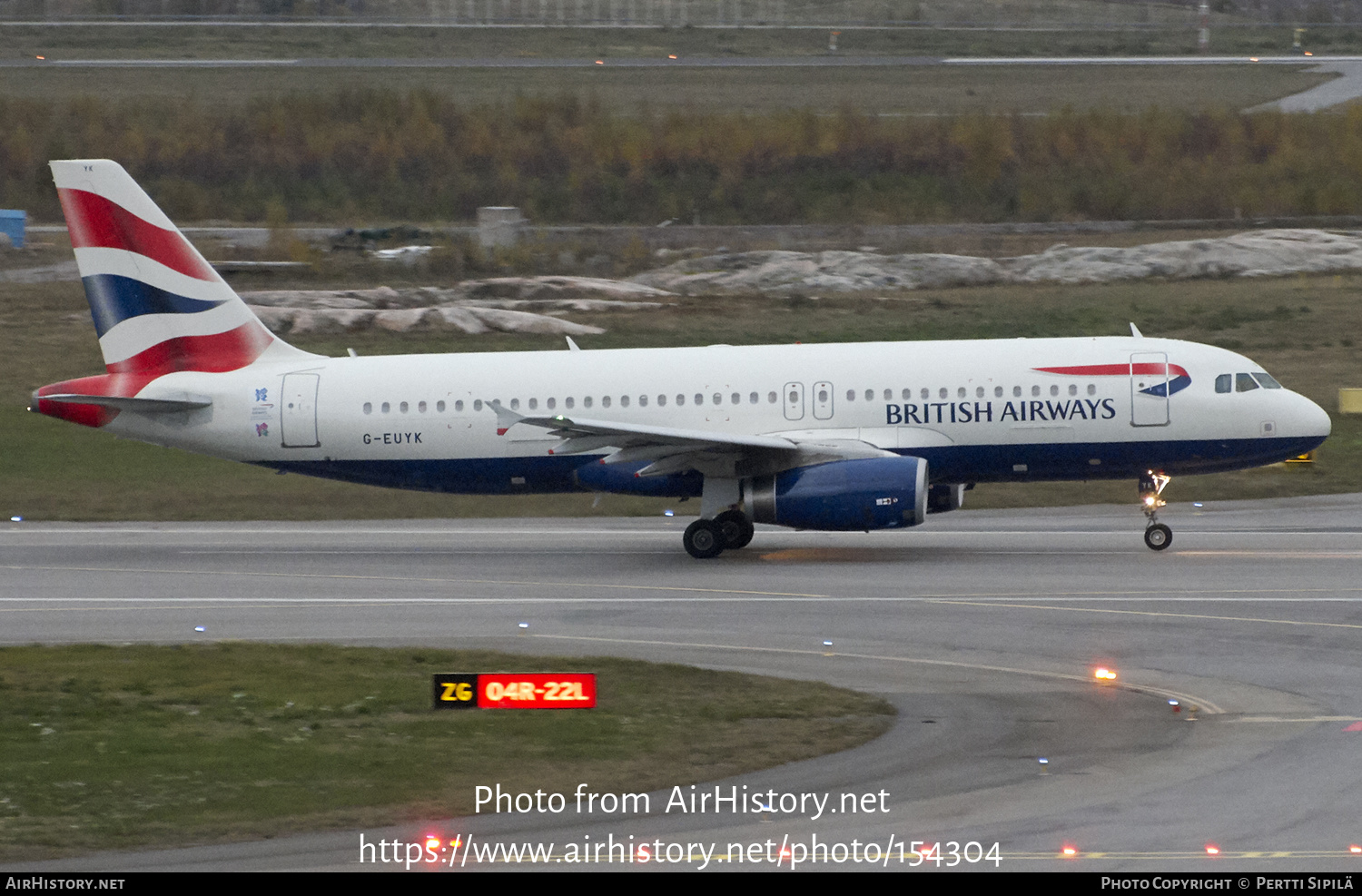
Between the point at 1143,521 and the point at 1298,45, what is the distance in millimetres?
76375

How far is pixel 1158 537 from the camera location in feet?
93.1

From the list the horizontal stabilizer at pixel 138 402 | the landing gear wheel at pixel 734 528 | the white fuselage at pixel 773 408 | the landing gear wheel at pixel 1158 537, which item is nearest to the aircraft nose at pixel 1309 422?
the white fuselage at pixel 773 408

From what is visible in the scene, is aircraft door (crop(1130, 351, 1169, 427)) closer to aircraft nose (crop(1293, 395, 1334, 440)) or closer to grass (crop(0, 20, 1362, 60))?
aircraft nose (crop(1293, 395, 1334, 440))

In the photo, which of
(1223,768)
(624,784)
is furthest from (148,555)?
(1223,768)

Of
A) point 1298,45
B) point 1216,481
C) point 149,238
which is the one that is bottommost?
point 1216,481

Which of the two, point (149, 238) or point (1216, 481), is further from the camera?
point (1216, 481)

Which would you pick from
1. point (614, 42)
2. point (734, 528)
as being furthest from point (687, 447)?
point (614, 42)

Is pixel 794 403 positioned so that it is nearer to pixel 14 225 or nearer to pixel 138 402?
pixel 138 402

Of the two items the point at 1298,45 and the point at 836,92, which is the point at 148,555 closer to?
the point at 836,92

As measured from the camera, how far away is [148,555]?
30.3 meters

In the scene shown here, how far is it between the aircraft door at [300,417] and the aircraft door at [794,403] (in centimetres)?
828

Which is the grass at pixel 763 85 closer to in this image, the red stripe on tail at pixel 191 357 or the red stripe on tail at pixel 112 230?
the red stripe on tail at pixel 112 230

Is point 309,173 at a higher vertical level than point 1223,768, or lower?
higher

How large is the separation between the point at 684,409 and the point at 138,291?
33.2 feet
